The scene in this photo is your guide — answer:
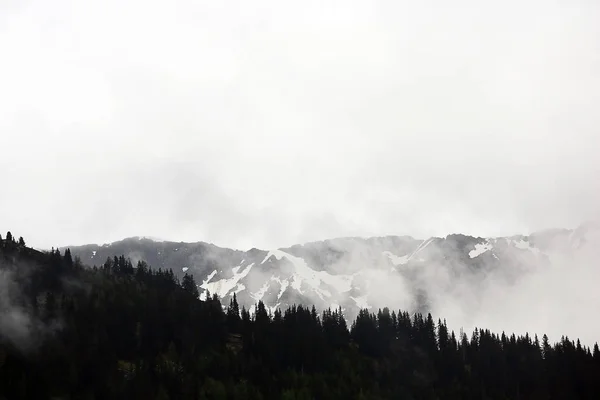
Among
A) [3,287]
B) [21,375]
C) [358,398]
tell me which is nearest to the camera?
[21,375]

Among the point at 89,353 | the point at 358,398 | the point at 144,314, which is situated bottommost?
the point at 358,398

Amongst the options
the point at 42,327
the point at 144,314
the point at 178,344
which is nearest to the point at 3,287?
the point at 42,327

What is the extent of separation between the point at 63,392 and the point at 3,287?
184 feet

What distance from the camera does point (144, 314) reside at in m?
200

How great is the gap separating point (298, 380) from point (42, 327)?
73494 millimetres

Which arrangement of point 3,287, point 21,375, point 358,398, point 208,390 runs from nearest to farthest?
point 21,375, point 208,390, point 358,398, point 3,287

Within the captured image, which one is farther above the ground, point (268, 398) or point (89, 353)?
point (89, 353)

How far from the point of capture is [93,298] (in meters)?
198

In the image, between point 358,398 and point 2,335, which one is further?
point 358,398

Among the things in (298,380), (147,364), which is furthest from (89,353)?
(298,380)

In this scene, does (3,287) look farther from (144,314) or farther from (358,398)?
(358,398)

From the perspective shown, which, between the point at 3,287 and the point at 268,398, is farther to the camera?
the point at 3,287

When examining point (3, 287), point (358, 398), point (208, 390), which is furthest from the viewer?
point (3, 287)

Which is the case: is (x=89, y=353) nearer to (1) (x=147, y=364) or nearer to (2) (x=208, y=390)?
(1) (x=147, y=364)
